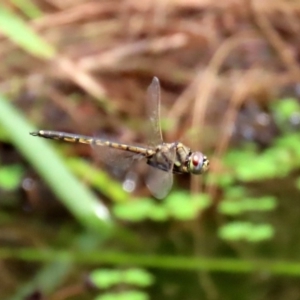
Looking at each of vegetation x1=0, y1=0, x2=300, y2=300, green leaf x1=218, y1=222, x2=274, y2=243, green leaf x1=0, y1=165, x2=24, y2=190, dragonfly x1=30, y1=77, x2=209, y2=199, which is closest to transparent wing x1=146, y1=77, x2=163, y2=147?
dragonfly x1=30, y1=77, x2=209, y2=199

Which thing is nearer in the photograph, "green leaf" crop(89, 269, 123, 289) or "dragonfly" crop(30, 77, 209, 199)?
"dragonfly" crop(30, 77, 209, 199)

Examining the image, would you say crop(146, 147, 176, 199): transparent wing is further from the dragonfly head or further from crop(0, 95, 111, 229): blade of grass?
crop(0, 95, 111, 229): blade of grass

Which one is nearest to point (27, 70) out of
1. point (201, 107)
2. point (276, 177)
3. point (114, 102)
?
point (114, 102)

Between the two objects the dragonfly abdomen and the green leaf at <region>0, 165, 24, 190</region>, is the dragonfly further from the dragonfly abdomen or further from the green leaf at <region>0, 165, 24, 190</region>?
the green leaf at <region>0, 165, 24, 190</region>

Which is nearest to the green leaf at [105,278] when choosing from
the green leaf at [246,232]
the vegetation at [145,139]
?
the vegetation at [145,139]

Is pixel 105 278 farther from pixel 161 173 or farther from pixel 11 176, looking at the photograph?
pixel 11 176

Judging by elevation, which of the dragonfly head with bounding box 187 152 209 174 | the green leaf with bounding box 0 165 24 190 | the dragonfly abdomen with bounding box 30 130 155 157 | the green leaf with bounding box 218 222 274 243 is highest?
the green leaf with bounding box 0 165 24 190

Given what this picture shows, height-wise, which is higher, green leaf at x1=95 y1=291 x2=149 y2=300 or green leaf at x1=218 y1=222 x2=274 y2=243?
green leaf at x1=218 y1=222 x2=274 y2=243

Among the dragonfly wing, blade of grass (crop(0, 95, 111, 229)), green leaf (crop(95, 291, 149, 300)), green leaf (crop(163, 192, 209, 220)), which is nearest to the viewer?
the dragonfly wing

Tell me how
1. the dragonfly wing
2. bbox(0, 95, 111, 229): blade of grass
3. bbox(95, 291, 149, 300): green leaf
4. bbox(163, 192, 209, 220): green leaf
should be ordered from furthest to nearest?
bbox(163, 192, 209, 220): green leaf
bbox(0, 95, 111, 229): blade of grass
bbox(95, 291, 149, 300): green leaf
the dragonfly wing
